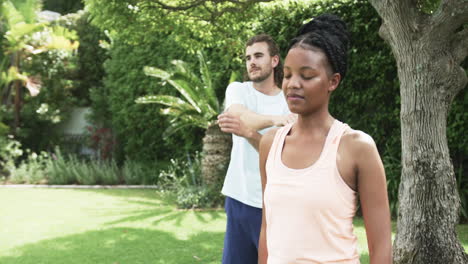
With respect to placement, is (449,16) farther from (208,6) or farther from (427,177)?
(208,6)

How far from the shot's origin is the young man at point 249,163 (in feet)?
10.2

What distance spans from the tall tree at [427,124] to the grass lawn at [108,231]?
82cm

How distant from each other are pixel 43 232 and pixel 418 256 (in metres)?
5.11

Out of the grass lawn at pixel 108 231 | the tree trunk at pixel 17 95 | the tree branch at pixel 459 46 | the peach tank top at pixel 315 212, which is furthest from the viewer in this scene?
the tree trunk at pixel 17 95

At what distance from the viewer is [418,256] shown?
554 centimetres

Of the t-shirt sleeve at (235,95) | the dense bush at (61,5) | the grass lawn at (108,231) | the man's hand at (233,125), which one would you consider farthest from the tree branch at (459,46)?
the dense bush at (61,5)

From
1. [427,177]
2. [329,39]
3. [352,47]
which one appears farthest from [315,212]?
[352,47]

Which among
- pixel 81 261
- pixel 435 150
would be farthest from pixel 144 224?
pixel 435 150

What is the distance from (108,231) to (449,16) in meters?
5.24

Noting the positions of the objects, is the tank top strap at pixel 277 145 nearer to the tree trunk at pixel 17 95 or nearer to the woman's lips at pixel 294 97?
the woman's lips at pixel 294 97

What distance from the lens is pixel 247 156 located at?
10.5ft

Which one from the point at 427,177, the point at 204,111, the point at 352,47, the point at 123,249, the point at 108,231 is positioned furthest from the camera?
the point at 204,111

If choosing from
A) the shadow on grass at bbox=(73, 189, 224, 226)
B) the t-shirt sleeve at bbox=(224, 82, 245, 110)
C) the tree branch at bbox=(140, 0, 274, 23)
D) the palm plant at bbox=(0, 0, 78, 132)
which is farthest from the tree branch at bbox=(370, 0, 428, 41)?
the palm plant at bbox=(0, 0, 78, 132)

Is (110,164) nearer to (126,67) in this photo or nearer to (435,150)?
(126,67)
